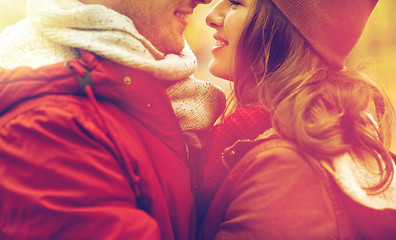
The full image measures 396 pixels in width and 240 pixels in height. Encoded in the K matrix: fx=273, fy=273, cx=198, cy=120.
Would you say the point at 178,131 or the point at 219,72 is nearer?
the point at 178,131

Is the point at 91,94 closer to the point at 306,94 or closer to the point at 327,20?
the point at 306,94

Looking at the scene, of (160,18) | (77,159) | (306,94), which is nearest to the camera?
(77,159)

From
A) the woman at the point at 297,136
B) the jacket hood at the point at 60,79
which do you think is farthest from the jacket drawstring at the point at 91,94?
the woman at the point at 297,136

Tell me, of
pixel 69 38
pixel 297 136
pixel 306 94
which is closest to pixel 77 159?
pixel 69 38

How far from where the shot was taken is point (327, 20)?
1079 mm

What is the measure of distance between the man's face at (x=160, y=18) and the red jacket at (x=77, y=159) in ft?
1.14

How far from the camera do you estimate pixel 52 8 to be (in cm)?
91

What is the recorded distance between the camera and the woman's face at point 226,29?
121cm

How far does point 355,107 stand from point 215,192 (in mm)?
609

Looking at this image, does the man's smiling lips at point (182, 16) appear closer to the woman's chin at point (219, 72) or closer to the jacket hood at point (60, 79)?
A: the woman's chin at point (219, 72)

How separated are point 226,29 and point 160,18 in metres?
0.30

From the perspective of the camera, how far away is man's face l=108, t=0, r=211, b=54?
3.70ft

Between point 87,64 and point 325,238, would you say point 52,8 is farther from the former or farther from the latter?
point 325,238

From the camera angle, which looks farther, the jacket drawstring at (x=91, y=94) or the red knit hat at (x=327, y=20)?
the red knit hat at (x=327, y=20)
